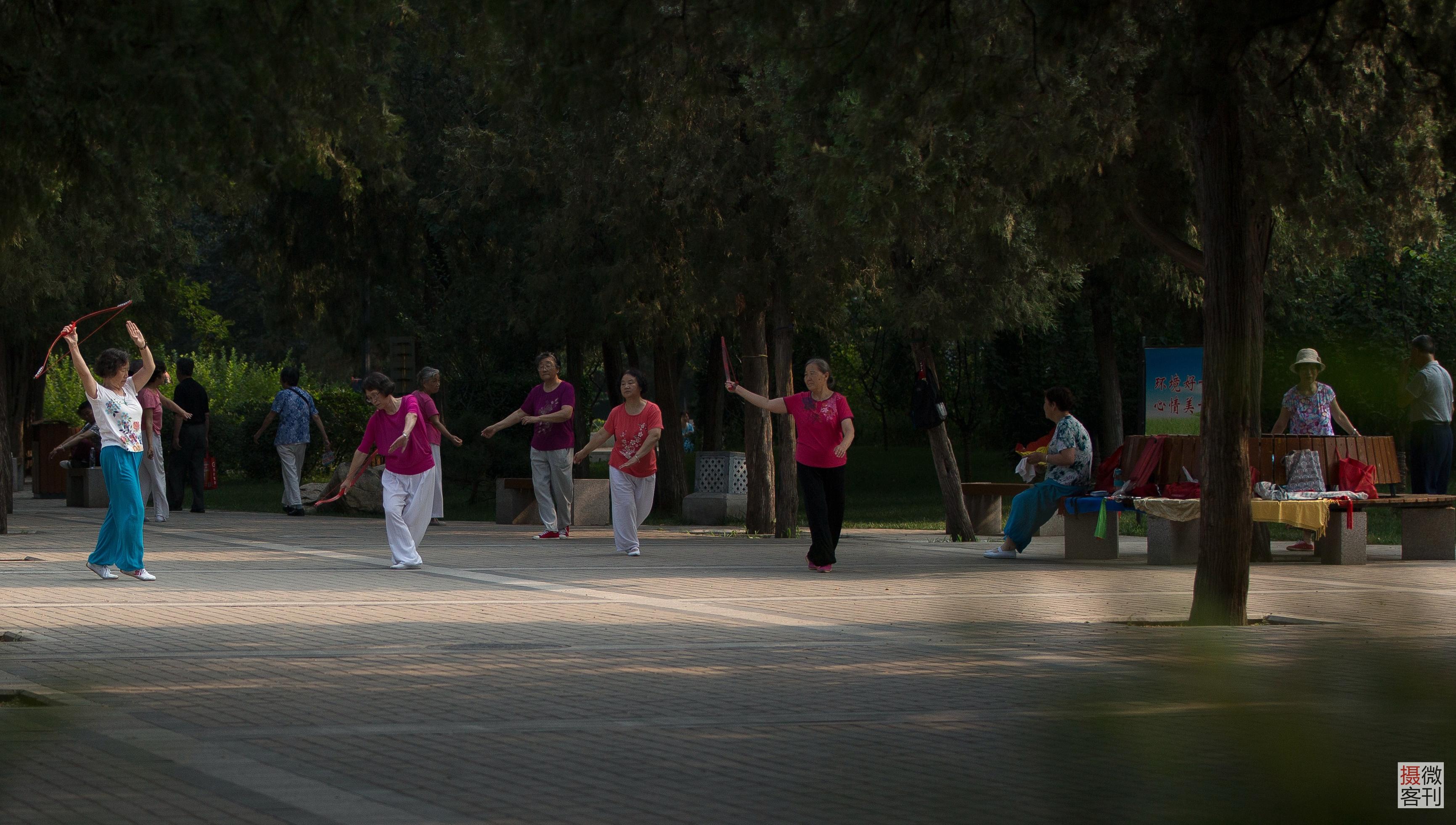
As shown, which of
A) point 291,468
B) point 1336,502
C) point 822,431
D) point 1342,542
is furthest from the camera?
point 291,468

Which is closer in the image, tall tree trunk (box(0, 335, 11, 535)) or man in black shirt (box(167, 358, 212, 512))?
tall tree trunk (box(0, 335, 11, 535))

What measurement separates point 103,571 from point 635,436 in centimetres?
534

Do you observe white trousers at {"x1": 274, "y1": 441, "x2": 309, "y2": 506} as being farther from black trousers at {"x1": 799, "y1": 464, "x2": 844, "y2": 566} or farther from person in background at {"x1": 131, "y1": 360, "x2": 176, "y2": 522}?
black trousers at {"x1": 799, "y1": 464, "x2": 844, "y2": 566}

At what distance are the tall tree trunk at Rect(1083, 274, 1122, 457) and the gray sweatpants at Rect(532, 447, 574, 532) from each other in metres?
14.1

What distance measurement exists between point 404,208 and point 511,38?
22947 millimetres

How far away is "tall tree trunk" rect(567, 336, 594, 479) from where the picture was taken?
28.9 metres

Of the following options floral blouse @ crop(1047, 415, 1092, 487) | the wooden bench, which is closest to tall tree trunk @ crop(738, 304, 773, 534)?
floral blouse @ crop(1047, 415, 1092, 487)

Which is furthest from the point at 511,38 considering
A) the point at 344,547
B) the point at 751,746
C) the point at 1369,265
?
the point at 1369,265

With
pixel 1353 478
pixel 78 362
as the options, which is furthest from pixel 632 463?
pixel 1353 478

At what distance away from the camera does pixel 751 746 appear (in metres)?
6.01

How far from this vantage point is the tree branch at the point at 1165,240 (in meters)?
14.5

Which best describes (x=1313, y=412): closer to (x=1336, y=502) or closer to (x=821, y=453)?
(x=1336, y=502)

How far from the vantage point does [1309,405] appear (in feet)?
53.8

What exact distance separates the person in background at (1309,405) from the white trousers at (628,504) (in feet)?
20.9
